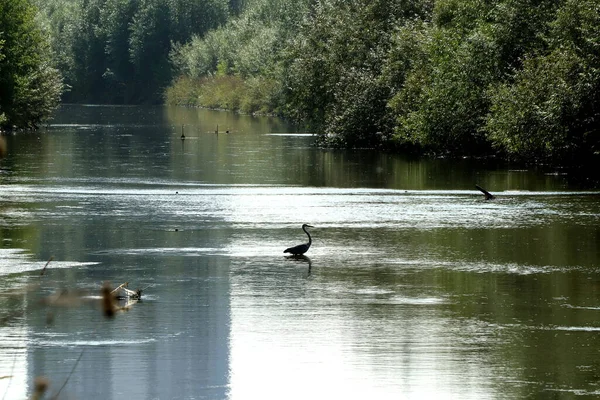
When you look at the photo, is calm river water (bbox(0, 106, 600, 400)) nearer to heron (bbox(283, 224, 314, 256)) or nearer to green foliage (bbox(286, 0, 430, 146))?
heron (bbox(283, 224, 314, 256))

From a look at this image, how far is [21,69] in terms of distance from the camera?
80.8 metres

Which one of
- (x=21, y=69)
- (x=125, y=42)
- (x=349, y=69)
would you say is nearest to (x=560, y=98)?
(x=349, y=69)

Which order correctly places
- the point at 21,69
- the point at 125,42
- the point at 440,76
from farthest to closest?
the point at 125,42 → the point at 21,69 → the point at 440,76

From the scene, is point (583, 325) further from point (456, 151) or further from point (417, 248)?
point (456, 151)

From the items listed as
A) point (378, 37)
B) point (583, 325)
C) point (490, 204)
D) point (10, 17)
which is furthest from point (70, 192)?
point (10, 17)

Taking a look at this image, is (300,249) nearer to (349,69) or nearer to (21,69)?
(349,69)

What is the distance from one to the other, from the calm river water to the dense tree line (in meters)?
4.94

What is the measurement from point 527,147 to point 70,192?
63.7 ft

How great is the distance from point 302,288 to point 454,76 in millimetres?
35209

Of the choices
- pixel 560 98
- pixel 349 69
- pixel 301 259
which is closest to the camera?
pixel 301 259

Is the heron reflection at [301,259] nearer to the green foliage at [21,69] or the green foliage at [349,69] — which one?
the green foliage at [349,69]

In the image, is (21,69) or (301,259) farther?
(21,69)

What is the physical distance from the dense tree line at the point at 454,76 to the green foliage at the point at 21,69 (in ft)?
55.7

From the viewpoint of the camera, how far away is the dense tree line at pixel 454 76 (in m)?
46.7
